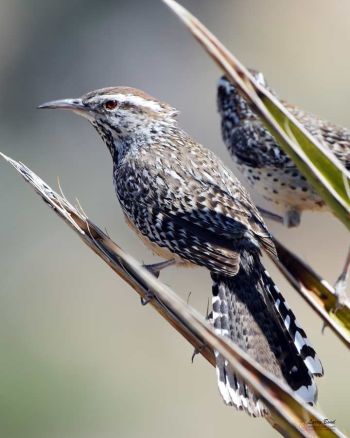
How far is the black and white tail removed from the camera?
272 cm

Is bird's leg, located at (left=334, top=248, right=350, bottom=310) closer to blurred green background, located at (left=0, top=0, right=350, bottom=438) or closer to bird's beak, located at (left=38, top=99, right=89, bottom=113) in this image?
bird's beak, located at (left=38, top=99, right=89, bottom=113)

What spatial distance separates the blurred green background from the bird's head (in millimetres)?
2910

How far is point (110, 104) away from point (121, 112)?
47 millimetres

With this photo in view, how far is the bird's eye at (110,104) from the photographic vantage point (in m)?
3.91

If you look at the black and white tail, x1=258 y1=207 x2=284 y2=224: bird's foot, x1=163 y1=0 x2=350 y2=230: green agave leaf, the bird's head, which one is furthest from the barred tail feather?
x1=258 y1=207 x2=284 y2=224: bird's foot

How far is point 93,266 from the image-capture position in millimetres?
8633

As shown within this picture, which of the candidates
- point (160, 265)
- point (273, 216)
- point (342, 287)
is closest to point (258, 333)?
point (160, 265)

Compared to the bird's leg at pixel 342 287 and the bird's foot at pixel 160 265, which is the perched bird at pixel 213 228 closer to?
the bird's foot at pixel 160 265

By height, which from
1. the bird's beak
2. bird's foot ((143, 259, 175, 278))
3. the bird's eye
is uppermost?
the bird's beak

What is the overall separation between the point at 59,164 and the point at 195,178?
6137 mm

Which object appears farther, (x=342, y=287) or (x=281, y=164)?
(x=281, y=164)

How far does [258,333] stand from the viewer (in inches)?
118

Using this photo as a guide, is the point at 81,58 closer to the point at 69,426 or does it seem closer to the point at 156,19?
the point at 156,19

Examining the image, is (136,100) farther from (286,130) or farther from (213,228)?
(286,130)
